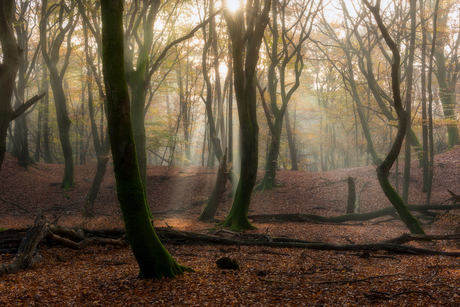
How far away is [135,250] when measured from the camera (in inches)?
161

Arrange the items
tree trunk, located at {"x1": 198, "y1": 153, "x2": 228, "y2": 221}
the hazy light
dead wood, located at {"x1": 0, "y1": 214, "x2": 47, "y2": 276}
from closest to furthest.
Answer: dead wood, located at {"x1": 0, "y1": 214, "x2": 47, "y2": 276}, the hazy light, tree trunk, located at {"x1": 198, "y1": 153, "x2": 228, "y2": 221}

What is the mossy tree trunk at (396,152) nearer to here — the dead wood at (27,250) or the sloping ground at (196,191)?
the sloping ground at (196,191)

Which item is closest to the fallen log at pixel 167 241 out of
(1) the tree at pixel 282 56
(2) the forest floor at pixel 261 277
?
(2) the forest floor at pixel 261 277

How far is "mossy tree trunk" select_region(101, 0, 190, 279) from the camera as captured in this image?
3879 mm

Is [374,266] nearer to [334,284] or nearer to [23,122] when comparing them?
[334,284]

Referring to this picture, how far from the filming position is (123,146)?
3.91m

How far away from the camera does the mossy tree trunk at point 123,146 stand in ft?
12.7

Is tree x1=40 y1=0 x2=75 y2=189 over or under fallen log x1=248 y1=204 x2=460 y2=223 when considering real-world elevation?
over

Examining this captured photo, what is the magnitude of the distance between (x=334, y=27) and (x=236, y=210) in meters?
12.6

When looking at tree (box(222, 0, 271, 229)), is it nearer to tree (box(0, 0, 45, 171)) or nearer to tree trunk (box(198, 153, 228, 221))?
tree trunk (box(198, 153, 228, 221))

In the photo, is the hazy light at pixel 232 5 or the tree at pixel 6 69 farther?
the hazy light at pixel 232 5

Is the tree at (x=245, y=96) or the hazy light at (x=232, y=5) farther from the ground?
the hazy light at (x=232, y=5)

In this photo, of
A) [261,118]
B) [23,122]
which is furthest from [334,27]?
[23,122]

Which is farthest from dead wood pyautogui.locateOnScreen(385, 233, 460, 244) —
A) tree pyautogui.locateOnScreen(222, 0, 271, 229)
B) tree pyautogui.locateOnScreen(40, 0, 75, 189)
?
tree pyautogui.locateOnScreen(40, 0, 75, 189)
